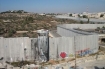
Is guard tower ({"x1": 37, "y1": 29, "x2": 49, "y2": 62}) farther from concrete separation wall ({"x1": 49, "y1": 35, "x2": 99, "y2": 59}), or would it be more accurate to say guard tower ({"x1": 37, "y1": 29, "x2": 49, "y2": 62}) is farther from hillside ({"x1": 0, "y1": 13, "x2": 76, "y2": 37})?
hillside ({"x1": 0, "y1": 13, "x2": 76, "y2": 37})

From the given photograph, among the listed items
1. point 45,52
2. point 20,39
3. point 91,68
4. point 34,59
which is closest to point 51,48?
point 45,52

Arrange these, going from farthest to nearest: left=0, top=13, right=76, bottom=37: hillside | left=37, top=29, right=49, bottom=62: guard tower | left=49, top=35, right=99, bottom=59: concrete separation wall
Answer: left=0, top=13, right=76, bottom=37: hillside < left=49, top=35, right=99, bottom=59: concrete separation wall < left=37, top=29, right=49, bottom=62: guard tower

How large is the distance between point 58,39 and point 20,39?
3.85m

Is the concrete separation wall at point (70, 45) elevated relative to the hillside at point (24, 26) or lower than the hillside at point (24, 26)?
elevated

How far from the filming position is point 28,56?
18.0m

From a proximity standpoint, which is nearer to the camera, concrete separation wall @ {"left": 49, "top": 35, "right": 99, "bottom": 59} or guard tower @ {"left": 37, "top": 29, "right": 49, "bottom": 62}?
guard tower @ {"left": 37, "top": 29, "right": 49, "bottom": 62}

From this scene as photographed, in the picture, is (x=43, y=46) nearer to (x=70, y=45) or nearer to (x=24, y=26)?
(x=70, y=45)

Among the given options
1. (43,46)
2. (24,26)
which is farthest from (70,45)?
(24,26)

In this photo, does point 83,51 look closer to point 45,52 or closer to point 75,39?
point 75,39

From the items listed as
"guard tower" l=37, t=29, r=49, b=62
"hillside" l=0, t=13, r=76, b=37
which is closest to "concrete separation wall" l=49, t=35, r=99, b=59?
"guard tower" l=37, t=29, r=49, b=62

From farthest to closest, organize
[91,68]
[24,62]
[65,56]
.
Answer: [65,56] < [24,62] < [91,68]

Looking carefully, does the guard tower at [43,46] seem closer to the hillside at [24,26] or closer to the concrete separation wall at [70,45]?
the concrete separation wall at [70,45]

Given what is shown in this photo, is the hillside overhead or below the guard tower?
below

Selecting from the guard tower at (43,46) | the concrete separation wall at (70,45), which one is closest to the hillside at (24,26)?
the concrete separation wall at (70,45)
